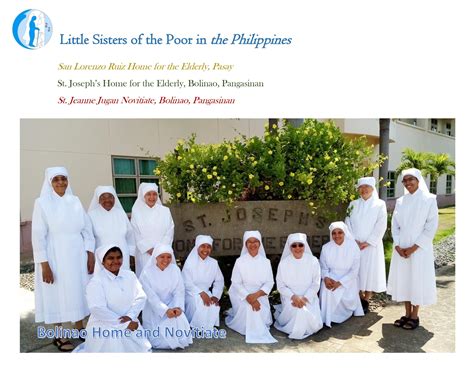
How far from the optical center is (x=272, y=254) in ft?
18.4

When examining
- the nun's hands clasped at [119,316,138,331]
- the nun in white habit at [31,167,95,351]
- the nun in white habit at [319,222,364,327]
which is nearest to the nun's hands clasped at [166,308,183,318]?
the nun's hands clasped at [119,316,138,331]

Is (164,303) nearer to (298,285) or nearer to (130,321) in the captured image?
(130,321)

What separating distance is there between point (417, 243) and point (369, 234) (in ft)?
2.43

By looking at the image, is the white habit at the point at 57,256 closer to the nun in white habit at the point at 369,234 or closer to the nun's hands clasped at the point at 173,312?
the nun's hands clasped at the point at 173,312

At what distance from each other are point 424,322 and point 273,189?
8.57ft

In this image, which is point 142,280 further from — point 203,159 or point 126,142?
point 126,142

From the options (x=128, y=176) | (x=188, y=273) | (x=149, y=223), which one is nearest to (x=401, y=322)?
(x=188, y=273)

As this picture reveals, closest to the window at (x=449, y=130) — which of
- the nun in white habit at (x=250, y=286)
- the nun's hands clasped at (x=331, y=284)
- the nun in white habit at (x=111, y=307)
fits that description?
the nun's hands clasped at (x=331, y=284)

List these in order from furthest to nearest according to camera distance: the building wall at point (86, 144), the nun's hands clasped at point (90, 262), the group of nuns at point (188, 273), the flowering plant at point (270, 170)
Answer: the building wall at point (86, 144) < the flowering plant at point (270, 170) < the nun's hands clasped at point (90, 262) < the group of nuns at point (188, 273)

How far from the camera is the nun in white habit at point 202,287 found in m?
4.49

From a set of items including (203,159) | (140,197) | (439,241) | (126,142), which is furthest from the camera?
(439,241)

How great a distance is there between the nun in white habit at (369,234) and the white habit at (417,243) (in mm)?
449

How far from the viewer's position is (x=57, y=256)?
4.07m

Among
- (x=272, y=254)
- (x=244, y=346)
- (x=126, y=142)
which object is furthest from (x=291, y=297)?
(x=126, y=142)
